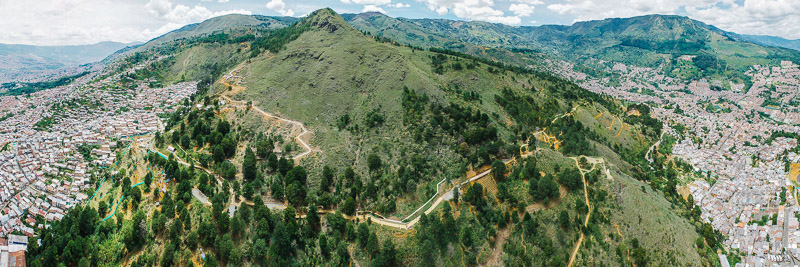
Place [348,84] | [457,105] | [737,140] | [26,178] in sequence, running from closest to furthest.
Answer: [26,178] < [457,105] < [348,84] < [737,140]

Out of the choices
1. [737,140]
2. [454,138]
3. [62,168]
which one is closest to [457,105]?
[454,138]

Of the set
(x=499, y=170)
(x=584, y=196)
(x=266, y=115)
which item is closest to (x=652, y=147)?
(x=584, y=196)

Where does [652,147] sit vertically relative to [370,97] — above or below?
below

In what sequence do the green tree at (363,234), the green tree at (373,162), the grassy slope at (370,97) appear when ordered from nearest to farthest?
1. the green tree at (363,234)
2. the grassy slope at (370,97)
3. the green tree at (373,162)

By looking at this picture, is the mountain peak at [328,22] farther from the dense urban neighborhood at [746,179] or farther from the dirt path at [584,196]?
the dense urban neighborhood at [746,179]

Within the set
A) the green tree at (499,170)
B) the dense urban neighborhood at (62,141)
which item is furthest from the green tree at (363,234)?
the dense urban neighborhood at (62,141)

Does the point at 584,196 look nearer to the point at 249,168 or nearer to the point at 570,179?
the point at 570,179

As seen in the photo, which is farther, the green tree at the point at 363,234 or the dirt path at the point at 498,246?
the green tree at the point at 363,234

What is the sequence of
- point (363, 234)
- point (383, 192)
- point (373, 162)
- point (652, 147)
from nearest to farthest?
point (363, 234), point (383, 192), point (373, 162), point (652, 147)

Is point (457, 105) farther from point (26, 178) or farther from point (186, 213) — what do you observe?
point (26, 178)

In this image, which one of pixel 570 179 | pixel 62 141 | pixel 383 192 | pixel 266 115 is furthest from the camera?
pixel 62 141

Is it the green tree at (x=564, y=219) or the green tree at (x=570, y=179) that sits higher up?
the green tree at (x=570, y=179)
